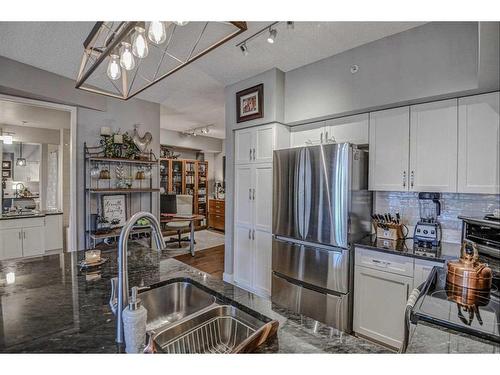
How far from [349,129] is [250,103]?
1.13 meters

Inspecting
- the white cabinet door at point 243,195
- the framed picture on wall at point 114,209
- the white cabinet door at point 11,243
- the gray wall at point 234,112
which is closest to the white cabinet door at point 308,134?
the gray wall at point 234,112

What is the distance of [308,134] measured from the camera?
8.91 ft

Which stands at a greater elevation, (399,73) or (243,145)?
(399,73)

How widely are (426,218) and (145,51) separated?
2386 millimetres

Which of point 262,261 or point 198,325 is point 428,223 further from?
point 198,325

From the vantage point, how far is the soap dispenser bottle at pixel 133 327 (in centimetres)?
70

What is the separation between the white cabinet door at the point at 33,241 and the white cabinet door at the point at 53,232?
1.46 feet

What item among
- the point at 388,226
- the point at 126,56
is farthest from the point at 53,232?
the point at 388,226

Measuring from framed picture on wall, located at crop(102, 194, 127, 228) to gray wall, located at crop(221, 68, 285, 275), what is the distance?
1.49 meters

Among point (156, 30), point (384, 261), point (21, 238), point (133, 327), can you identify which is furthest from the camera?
point (21, 238)

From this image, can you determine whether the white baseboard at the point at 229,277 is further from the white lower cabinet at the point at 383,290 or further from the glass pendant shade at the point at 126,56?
the glass pendant shade at the point at 126,56
